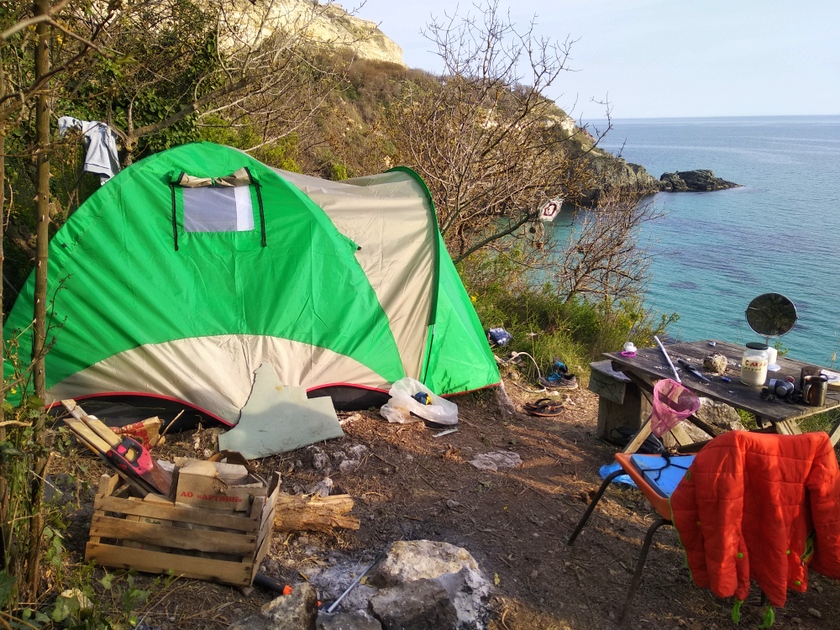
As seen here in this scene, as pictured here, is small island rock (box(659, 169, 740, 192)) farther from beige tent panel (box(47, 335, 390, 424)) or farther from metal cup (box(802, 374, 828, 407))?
beige tent panel (box(47, 335, 390, 424))

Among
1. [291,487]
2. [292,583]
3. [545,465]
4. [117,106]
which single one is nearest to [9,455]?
[292,583]

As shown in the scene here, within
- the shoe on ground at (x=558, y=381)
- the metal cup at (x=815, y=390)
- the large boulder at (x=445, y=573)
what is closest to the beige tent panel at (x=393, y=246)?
the shoe on ground at (x=558, y=381)

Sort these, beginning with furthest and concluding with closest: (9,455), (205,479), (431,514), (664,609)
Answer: (431,514)
(664,609)
(205,479)
(9,455)

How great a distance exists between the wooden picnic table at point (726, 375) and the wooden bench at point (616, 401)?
32cm

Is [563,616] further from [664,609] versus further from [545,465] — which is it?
[545,465]

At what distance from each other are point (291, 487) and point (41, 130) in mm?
2460

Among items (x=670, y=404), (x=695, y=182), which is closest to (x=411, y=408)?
(x=670, y=404)

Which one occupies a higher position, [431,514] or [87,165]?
[87,165]

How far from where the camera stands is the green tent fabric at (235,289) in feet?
14.5

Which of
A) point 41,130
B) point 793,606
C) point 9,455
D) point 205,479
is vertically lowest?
point 793,606

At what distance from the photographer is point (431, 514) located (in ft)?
12.8

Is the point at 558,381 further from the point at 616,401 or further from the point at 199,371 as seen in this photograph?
the point at 199,371

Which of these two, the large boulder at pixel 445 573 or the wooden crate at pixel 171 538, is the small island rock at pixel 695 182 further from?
the wooden crate at pixel 171 538

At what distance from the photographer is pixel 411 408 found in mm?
5086
